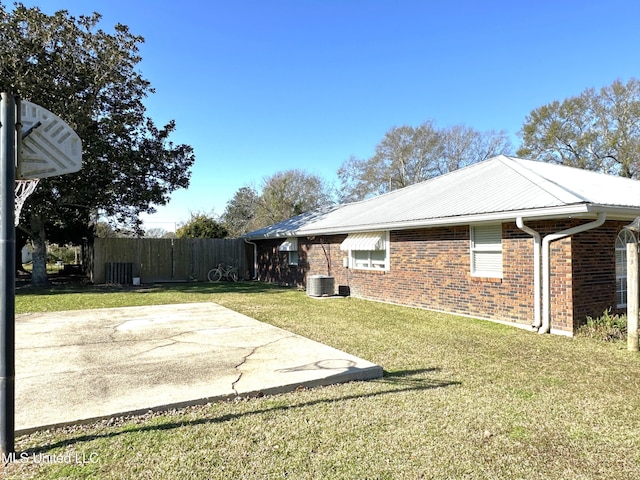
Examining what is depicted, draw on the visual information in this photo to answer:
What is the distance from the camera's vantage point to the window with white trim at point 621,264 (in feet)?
27.5

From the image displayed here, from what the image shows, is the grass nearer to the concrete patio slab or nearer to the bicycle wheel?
the concrete patio slab

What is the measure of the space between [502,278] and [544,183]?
7.75ft

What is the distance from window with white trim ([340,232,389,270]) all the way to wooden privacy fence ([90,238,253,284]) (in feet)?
29.3

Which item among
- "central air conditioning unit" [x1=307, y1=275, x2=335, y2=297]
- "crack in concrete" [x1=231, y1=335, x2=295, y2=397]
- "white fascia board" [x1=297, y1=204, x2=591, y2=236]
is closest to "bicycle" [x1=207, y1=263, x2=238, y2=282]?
"central air conditioning unit" [x1=307, y1=275, x2=335, y2=297]

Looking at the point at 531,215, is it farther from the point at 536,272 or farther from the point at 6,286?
the point at 6,286

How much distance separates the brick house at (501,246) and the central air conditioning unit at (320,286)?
548mm

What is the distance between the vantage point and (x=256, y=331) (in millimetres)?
7320

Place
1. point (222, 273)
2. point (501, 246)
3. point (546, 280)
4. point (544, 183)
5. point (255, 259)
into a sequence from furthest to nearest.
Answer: point (255, 259), point (222, 273), point (544, 183), point (501, 246), point (546, 280)

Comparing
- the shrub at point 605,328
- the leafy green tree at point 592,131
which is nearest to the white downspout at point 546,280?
the shrub at point 605,328

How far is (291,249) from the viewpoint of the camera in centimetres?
1723

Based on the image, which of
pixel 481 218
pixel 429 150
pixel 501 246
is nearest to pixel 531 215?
pixel 481 218

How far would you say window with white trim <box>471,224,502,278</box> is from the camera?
8.77 meters

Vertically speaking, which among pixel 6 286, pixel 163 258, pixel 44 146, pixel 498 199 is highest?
pixel 498 199

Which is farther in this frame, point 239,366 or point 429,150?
point 429,150
